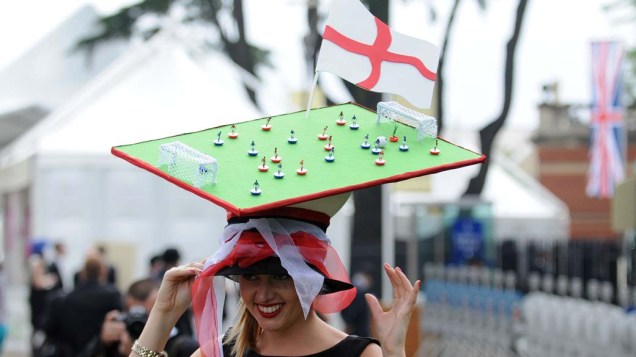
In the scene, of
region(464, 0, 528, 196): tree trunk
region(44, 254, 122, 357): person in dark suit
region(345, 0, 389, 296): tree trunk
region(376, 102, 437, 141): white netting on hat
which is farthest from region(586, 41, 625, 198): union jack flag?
region(376, 102, 437, 141): white netting on hat

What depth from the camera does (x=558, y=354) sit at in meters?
10.6

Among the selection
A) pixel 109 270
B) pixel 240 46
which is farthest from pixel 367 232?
pixel 240 46

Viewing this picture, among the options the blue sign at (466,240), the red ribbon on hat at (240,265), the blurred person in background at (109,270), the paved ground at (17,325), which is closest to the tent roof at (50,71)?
the paved ground at (17,325)

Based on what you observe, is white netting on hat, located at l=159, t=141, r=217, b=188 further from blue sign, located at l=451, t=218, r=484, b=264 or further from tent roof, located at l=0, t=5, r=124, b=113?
tent roof, located at l=0, t=5, r=124, b=113

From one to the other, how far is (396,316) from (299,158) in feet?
1.36

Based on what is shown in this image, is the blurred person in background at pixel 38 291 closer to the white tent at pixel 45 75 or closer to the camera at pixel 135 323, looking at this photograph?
the white tent at pixel 45 75

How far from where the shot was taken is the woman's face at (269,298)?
3086 millimetres

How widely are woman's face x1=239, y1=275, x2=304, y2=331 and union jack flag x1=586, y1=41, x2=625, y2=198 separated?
21564mm

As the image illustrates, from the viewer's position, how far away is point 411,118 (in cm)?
312

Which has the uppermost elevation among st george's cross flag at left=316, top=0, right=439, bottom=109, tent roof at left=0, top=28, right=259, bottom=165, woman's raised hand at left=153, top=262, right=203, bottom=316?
tent roof at left=0, top=28, right=259, bottom=165

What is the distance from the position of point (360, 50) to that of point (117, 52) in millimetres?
19540

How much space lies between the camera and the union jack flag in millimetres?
24620

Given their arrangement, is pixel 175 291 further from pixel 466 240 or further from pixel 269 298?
pixel 466 240

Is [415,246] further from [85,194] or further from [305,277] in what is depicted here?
[305,277]
